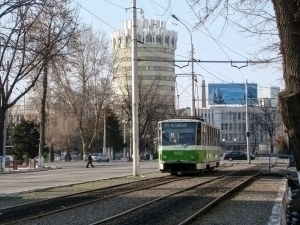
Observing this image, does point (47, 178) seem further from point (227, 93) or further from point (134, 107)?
point (227, 93)

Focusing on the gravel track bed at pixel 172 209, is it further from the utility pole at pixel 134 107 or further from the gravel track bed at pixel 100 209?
the utility pole at pixel 134 107

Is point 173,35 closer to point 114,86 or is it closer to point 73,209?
point 114,86

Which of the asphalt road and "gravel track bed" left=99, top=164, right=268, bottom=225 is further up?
the asphalt road

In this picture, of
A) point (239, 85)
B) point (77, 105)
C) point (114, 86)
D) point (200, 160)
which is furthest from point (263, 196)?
point (114, 86)

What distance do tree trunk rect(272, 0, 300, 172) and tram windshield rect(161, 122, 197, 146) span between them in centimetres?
2248

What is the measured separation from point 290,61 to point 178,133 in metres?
23.1

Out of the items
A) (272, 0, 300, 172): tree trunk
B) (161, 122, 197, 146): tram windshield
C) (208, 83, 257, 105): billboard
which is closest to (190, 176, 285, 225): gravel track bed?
(272, 0, 300, 172): tree trunk

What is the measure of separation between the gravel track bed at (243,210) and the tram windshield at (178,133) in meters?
10.1

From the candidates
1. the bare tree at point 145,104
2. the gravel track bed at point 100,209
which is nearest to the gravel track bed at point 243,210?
the gravel track bed at point 100,209

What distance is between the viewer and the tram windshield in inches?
1159

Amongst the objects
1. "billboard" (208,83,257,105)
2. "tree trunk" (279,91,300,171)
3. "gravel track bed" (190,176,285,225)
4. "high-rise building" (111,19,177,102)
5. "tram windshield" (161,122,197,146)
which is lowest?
"gravel track bed" (190,176,285,225)

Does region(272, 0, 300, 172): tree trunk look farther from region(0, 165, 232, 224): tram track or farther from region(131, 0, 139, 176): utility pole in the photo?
region(131, 0, 139, 176): utility pole

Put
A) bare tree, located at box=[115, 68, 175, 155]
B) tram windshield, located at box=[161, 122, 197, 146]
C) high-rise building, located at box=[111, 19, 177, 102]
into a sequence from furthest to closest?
bare tree, located at box=[115, 68, 175, 155] < high-rise building, located at box=[111, 19, 177, 102] < tram windshield, located at box=[161, 122, 197, 146]

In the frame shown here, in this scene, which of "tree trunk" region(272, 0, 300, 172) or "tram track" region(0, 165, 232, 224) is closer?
"tree trunk" region(272, 0, 300, 172)
